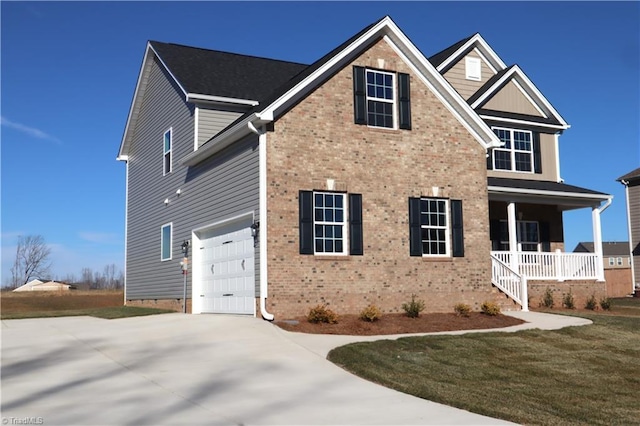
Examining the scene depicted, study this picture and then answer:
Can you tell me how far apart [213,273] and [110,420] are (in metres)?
12.5

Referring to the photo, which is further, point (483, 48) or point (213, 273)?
point (483, 48)

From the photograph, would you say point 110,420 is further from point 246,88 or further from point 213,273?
point 246,88

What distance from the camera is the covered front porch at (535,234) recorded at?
21.1 m

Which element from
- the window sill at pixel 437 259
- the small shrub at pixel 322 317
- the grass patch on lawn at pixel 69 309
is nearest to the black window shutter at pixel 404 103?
the window sill at pixel 437 259

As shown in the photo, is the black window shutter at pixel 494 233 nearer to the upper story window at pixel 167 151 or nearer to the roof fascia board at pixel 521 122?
the roof fascia board at pixel 521 122

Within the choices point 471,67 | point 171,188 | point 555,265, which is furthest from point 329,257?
point 471,67

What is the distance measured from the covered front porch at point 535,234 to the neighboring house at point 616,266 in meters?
11.5

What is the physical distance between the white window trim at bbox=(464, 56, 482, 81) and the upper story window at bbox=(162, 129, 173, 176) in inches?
465

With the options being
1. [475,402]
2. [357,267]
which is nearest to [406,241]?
[357,267]

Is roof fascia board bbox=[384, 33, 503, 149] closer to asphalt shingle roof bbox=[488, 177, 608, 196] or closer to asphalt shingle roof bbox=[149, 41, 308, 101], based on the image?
asphalt shingle roof bbox=[488, 177, 608, 196]

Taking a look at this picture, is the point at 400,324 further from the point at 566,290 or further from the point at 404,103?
the point at 566,290

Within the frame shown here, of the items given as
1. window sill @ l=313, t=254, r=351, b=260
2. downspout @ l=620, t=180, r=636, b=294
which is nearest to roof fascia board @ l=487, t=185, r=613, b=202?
window sill @ l=313, t=254, r=351, b=260

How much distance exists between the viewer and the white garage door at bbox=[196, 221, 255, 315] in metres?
17.8

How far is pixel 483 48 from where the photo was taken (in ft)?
88.2
